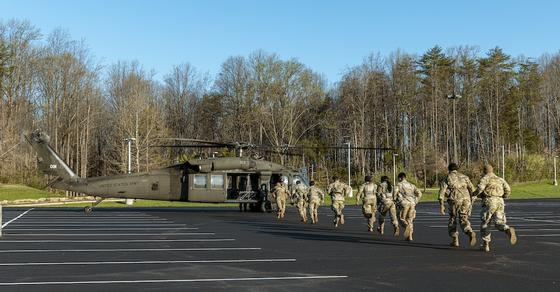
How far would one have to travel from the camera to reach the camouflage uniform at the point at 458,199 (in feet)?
42.0

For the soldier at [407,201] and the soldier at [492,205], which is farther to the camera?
the soldier at [407,201]

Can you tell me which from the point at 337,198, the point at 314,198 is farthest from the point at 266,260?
the point at 314,198

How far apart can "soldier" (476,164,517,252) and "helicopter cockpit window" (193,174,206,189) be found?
15.9 m

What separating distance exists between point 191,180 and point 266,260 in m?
15.6

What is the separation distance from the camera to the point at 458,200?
12906 millimetres

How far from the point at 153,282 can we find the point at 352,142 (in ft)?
218

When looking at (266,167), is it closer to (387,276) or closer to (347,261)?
(347,261)

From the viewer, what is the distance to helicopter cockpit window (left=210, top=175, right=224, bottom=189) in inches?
1036

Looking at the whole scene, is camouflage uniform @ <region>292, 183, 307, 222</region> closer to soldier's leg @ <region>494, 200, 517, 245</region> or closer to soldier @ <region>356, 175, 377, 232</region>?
soldier @ <region>356, 175, 377, 232</region>

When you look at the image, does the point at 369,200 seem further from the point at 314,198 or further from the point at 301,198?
the point at 301,198

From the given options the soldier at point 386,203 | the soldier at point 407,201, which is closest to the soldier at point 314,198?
the soldier at point 386,203

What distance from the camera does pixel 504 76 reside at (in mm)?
77062

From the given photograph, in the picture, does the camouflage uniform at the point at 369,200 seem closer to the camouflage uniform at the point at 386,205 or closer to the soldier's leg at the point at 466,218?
the camouflage uniform at the point at 386,205

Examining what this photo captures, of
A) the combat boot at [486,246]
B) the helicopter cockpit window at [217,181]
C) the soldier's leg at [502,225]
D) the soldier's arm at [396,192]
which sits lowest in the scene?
the combat boot at [486,246]
